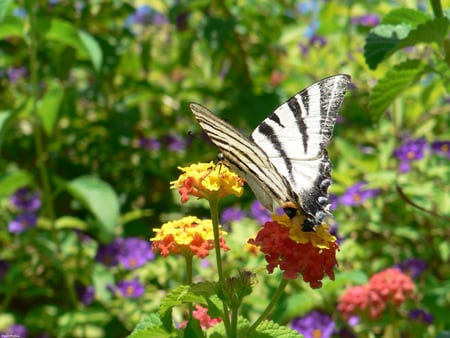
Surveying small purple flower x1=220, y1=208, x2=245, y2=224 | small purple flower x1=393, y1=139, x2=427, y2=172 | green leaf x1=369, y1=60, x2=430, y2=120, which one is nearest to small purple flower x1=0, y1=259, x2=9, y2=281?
small purple flower x1=220, y1=208, x2=245, y2=224

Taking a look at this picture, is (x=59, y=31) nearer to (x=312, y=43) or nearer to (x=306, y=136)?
(x=306, y=136)

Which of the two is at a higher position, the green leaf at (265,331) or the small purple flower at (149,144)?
the small purple flower at (149,144)

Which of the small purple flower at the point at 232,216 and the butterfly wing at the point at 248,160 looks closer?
the butterfly wing at the point at 248,160

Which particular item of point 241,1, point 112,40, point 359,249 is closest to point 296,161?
point 359,249

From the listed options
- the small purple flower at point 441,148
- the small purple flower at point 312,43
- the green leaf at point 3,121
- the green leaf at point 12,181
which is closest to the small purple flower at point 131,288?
the green leaf at point 12,181

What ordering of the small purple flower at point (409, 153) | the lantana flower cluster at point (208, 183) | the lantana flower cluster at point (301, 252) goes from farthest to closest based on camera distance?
the small purple flower at point (409, 153)
the lantana flower cluster at point (208, 183)
the lantana flower cluster at point (301, 252)

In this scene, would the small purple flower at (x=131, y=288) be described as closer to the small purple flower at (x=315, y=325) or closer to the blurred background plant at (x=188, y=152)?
the blurred background plant at (x=188, y=152)

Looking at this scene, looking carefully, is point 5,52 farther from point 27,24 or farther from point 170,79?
point 170,79

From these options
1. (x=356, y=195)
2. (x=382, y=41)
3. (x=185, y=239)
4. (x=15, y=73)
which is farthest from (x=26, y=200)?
(x=185, y=239)
